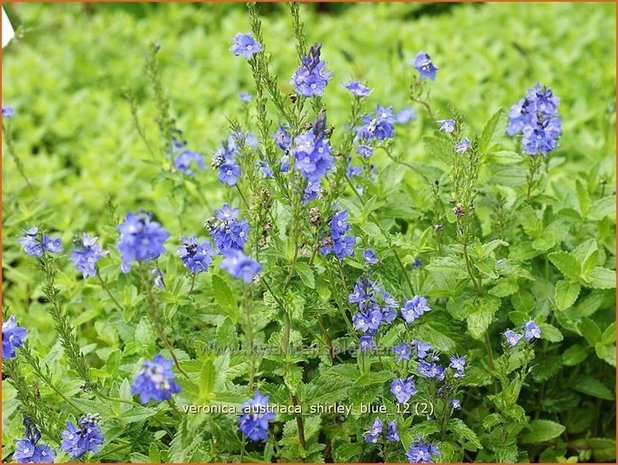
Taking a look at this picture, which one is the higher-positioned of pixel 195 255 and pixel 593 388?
pixel 195 255

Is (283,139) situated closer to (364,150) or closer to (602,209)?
(364,150)

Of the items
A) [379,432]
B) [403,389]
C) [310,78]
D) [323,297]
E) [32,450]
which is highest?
[310,78]

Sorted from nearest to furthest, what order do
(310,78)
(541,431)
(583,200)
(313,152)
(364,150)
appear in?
(313,152) < (310,78) < (364,150) < (541,431) < (583,200)

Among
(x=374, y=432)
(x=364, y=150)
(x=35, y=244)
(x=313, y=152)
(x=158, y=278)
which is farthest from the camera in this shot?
(x=158, y=278)

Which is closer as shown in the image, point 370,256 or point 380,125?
point 370,256

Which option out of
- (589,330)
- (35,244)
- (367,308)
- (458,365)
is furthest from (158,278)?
(589,330)

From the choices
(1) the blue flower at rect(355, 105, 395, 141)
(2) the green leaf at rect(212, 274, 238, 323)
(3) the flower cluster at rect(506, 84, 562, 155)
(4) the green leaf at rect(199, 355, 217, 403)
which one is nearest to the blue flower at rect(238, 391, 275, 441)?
(4) the green leaf at rect(199, 355, 217, 403)
